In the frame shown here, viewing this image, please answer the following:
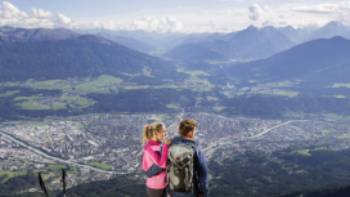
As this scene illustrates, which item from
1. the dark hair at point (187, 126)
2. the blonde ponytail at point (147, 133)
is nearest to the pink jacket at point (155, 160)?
the blonde ponytail at point (147, 133)

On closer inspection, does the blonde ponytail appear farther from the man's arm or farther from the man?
the man's arm

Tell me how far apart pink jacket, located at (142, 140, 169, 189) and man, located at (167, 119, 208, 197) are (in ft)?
2.08

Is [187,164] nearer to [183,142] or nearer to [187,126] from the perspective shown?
[183,142]

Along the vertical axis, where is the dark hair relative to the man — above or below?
above

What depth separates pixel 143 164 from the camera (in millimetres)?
22188

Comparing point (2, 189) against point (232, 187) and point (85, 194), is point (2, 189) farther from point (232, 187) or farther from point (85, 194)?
point (232, 187)

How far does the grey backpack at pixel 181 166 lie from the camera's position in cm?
2061

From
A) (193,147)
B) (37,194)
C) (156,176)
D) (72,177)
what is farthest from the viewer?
(72,177)

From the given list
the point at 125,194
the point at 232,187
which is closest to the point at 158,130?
the point at 125,194

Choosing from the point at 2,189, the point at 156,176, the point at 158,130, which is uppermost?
the point at 158,130

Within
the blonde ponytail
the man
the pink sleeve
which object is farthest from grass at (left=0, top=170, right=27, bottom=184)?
the man

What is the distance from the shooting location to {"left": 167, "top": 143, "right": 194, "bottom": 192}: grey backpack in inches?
811

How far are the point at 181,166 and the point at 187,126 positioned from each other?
155cm

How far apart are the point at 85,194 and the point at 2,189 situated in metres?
34.7
